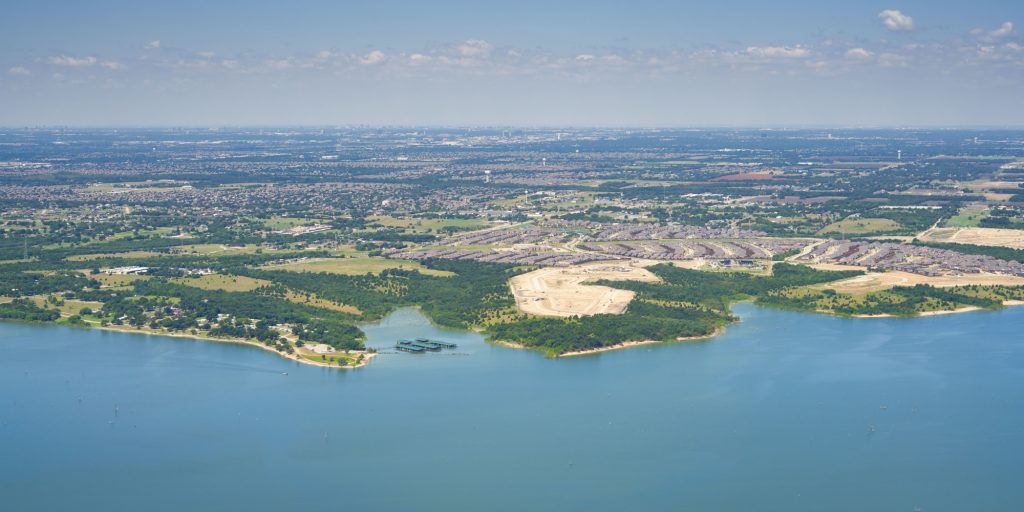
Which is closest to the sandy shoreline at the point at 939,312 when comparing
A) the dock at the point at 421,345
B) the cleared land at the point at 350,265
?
the dock at the point at 421,345

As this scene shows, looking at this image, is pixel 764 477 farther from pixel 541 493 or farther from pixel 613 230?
pixel 613 230

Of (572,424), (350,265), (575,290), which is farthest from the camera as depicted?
(350,265)

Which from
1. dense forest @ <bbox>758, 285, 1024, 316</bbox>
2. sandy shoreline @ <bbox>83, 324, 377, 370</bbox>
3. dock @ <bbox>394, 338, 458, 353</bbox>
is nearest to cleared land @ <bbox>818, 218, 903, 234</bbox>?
dense forest @ <bbox>758, 285, 1024, 316</bbox>

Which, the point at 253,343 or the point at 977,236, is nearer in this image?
the point at 253,343

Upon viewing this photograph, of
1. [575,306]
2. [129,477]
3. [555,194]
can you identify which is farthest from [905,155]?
[129,477]

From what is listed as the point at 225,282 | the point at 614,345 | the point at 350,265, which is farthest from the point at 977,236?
the point at 225,282

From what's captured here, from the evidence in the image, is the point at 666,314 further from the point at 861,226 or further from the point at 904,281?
the point at 861,226

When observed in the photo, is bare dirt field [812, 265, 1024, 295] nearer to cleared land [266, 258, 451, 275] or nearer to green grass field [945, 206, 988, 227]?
cleared land [266, 258, 451, 275]
